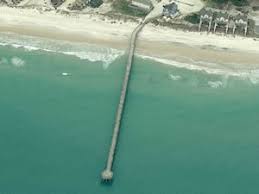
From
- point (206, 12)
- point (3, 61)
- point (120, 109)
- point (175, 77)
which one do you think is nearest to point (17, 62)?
point (3, 61)

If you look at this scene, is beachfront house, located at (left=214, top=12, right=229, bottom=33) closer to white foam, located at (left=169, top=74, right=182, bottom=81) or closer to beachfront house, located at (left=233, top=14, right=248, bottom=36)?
beachfront house, located at (left=233, top=14, right=248, bottom=36)

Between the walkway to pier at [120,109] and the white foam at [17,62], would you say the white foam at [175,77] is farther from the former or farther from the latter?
the white foam at [17,62]

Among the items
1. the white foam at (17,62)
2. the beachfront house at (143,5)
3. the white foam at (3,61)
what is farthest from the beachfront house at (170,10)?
the white foam at (3,61)

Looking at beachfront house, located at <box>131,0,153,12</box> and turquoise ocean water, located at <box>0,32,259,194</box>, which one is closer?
turquoise ocean water, located at <box>0,32,259,194</box>

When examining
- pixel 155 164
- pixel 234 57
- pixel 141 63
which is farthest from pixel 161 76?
pixel 155 164

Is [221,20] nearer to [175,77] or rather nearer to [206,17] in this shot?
[206,17]

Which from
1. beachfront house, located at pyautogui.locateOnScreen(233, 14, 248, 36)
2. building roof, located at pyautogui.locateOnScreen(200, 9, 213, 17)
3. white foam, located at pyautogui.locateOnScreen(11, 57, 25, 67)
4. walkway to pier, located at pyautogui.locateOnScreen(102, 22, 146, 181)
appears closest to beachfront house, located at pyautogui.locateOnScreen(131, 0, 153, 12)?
walkway to pier, located at pyautogui.locateOnScreen(102, 22, 146, 181)
